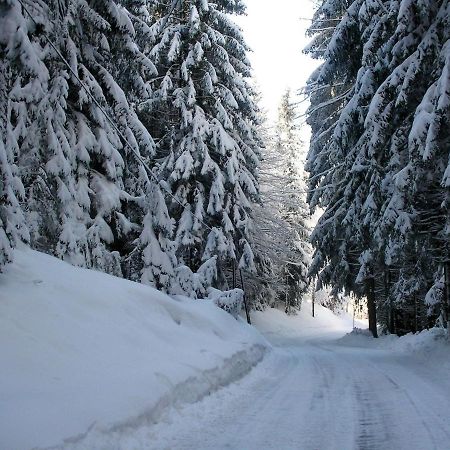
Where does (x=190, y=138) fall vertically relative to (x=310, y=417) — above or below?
above

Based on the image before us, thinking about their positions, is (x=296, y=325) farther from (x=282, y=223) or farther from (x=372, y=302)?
(x=282, y=223)

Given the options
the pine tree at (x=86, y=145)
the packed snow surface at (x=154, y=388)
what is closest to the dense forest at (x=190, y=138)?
the pine tree at (x=86, y=145)

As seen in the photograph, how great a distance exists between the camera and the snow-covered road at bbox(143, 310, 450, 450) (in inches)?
177

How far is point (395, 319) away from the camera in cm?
2523

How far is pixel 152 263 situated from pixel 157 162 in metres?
7.04

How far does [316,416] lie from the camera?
218 inches

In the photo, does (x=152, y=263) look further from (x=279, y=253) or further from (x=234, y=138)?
(x=279, y=253)

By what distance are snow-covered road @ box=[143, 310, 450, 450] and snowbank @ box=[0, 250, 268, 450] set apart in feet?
1.16

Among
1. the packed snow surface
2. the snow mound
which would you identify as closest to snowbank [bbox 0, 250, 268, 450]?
the packed snow surface

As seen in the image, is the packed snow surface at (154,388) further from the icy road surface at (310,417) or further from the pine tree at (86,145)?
the pine tree at (86,145)

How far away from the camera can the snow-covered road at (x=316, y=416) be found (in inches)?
177

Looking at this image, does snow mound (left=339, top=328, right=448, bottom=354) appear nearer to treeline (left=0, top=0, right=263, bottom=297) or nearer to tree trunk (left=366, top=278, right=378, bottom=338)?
tree trunk (left=366, top=278, right=378, bottom=338)

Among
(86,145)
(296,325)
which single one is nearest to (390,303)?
(86,145)

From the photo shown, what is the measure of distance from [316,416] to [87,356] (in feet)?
9.11
